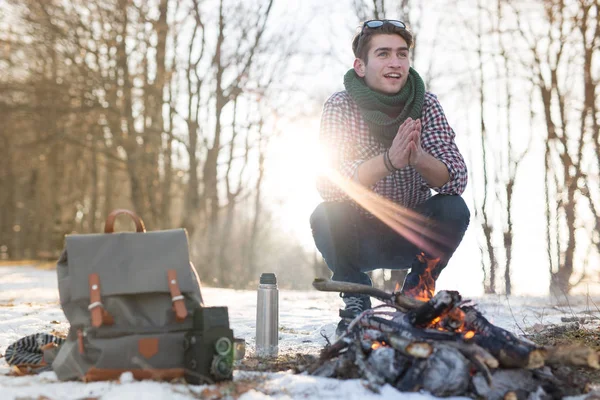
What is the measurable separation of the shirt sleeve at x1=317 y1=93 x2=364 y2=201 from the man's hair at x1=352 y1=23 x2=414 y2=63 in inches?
13.2

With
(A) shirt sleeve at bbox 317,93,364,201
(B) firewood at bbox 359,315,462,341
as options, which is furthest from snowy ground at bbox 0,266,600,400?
(A) shirt sleeve at bbox 317,93,364,201

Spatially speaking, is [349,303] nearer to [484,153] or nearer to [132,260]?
[132,260]

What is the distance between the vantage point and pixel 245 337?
14.3 ft

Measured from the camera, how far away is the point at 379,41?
3748 millimetres

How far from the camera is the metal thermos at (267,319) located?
3355mm

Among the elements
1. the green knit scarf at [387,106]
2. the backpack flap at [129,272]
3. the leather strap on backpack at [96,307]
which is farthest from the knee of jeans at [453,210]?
the leather strap on backpack at [96,307]

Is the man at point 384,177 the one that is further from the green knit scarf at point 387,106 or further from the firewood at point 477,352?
the firewood at point 477,352

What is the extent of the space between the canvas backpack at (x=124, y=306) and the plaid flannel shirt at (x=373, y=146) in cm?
134

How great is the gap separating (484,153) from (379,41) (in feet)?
38.6

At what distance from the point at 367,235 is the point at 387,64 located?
1.04 metres

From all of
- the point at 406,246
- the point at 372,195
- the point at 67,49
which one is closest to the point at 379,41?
the point at 372,195

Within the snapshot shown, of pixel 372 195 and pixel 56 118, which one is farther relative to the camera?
pixel 56 118

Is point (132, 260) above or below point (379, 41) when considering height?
below

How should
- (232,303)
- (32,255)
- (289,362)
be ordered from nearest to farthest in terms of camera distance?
(289,362) < (232,303) < (32,255)
